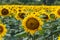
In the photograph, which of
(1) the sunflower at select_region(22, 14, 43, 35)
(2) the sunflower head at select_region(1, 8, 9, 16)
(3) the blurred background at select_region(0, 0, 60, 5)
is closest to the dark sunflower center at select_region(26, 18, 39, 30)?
(1) the sunflower at select_region(22, 14, 43, 35)

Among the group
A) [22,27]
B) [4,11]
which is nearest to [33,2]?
[4,11]

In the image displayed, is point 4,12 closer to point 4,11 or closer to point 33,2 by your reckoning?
point 4,11

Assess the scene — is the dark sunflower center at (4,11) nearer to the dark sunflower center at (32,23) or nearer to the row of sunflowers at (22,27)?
the row of sunflowers at (22,27)

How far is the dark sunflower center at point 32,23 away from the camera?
2.28 feet

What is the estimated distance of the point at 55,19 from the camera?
0.94m

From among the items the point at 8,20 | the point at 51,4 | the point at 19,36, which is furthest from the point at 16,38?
the point at 51,4

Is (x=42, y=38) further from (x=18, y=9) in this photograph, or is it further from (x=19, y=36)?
(x=18, y=9)

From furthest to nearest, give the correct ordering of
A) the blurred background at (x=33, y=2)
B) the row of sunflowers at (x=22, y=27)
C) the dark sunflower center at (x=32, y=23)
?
the blurred background at (x=33, y=2), the row of sunflowers at (x=22, y=27), the dark sunflower center at (x=32, y=23)

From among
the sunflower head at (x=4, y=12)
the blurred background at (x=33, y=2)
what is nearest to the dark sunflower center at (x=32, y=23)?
the sunflower head at (x=4, y=12)

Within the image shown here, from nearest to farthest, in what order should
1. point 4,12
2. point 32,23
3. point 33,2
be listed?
point 32,23, point 4,12, point 33,2

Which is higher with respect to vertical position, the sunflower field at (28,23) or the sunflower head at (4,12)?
the sunflower head at (4,12)

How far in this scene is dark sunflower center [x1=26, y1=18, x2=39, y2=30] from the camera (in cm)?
70

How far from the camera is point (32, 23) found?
69 centimetres

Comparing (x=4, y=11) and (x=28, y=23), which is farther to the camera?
(x=4, y=11)
